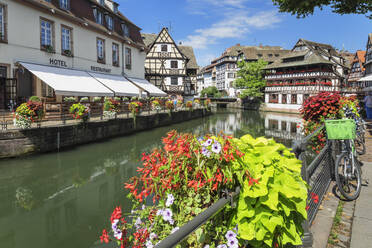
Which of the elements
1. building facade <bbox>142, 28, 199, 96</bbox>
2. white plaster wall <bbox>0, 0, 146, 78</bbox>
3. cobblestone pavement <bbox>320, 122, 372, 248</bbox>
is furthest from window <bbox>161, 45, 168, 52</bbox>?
cobblestone pavement <bbox>320, 122, 372, 248</bbox>

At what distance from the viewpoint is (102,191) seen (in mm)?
7781

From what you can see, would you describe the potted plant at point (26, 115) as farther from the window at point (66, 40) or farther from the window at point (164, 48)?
the window at point (164, 48)

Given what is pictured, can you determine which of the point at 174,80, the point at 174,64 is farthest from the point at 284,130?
the point at 174,64

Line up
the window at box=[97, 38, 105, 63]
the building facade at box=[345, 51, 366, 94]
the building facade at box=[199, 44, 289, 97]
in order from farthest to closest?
the building facade at box=[199, 44, 289, 97]
the building facade at box=[345, 51, 366, 94]
the window at box=[97, 38, 105, 63]

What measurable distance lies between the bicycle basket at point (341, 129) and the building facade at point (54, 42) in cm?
1385

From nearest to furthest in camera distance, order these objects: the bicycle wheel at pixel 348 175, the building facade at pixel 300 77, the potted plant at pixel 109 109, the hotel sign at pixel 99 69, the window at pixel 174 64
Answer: the bicycle wheel at pixel 348 175, the potted plant at pixel 109 109, the hotel sign at pixel 99 69, the window at pixel 174 64, the building facade at pixel 300 77

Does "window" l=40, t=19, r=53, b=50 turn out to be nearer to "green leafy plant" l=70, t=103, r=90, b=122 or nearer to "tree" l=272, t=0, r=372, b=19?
"green leafy plant" l=70, t=103, r=90, b=122

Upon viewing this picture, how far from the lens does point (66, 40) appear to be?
61.1 feet

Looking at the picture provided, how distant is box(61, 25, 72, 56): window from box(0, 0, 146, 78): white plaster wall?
1.07ft

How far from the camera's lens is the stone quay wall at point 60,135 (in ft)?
34.9

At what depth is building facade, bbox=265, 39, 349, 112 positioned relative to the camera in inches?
1697

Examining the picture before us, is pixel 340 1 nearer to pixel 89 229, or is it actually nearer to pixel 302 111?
pixel 302 111

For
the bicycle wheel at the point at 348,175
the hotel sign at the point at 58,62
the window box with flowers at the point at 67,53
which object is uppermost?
the window box with flowers at the point at 67,53

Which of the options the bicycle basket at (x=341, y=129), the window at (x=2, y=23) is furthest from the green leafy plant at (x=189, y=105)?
the bicycle basket at (x=341, y=129)
